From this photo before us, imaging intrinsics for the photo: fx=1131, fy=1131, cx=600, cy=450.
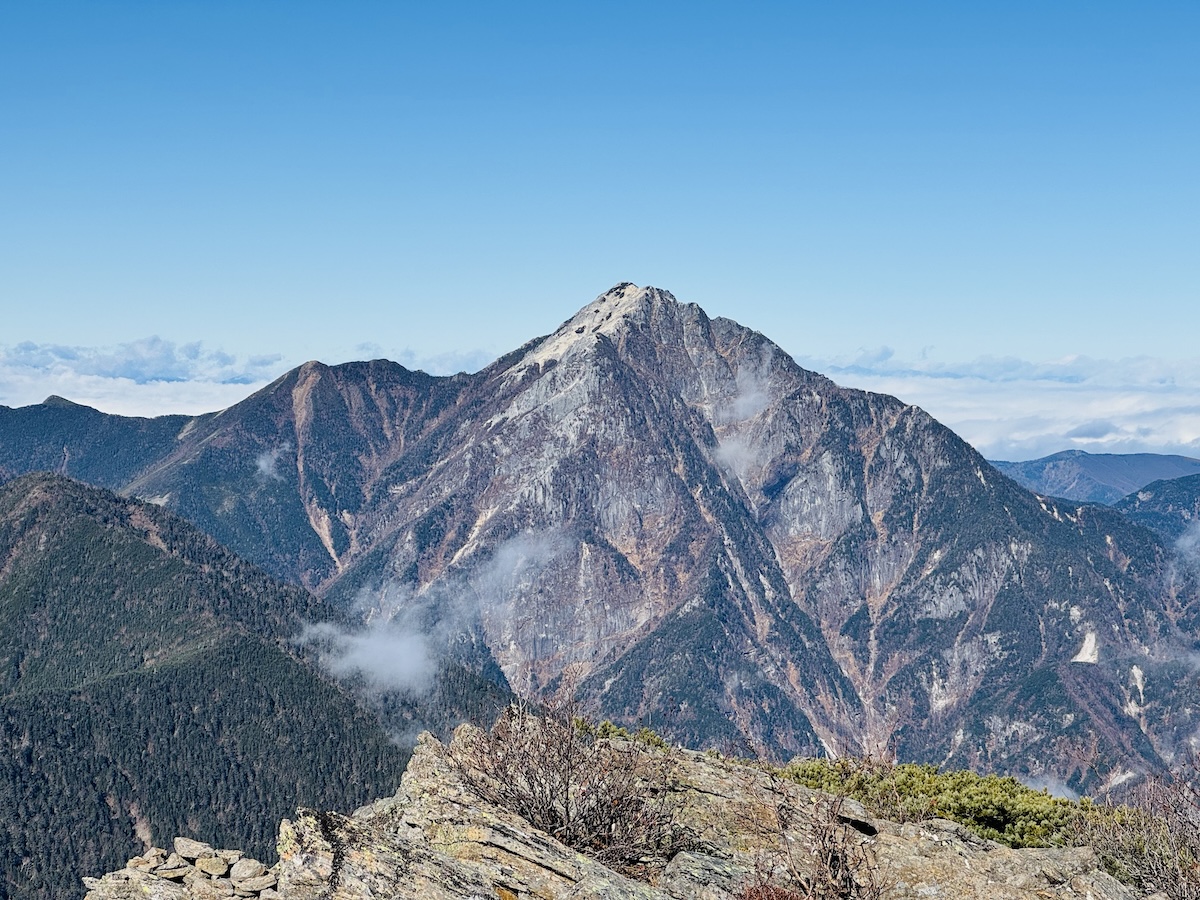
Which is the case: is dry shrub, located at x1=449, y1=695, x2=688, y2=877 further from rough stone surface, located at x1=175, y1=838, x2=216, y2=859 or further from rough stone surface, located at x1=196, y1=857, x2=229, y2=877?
rough stone surface, located at x1=196, y1=857, x2=229, y2=877

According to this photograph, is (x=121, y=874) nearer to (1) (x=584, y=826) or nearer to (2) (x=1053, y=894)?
(1) (x=584, y=826)

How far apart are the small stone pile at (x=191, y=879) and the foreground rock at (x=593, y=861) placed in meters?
0.06

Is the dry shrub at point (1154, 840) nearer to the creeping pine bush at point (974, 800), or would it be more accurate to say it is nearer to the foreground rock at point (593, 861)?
the creeping pine bush at point (974, 800)

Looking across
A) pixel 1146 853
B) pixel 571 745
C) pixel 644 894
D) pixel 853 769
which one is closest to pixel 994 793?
pixel 853 769

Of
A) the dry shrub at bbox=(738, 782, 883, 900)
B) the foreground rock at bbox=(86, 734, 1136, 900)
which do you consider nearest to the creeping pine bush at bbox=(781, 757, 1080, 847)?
the foreground rock at bbox=(86, 734, 1136, 900)

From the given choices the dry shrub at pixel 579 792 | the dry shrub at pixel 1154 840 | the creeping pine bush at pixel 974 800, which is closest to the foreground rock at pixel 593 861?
the dry shrub at pixel 579 792

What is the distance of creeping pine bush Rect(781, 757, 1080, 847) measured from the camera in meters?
79.1

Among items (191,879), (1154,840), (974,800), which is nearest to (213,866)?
(191,879)

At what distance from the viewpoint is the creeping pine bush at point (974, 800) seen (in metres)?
79.1

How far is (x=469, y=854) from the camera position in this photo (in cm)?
4022

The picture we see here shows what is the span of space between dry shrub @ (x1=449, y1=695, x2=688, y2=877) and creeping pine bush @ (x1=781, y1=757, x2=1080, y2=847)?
985 inches

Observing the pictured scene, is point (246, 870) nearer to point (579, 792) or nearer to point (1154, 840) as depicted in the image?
point (579, 792)

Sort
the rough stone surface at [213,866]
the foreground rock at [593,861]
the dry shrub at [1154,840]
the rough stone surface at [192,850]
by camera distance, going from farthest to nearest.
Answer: the dry shrub at [1154,840]
the rough stone surface at [192,850]
the rough stone surface at [213,866]
the foreground rock at [593,861]

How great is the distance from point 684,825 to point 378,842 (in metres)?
20.9
